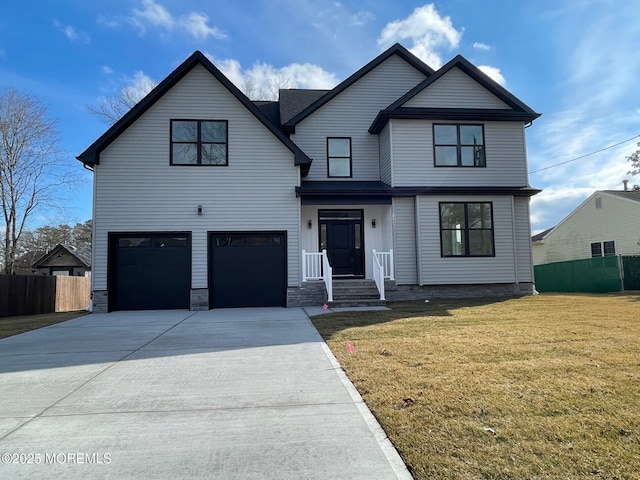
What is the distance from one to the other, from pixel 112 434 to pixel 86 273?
Result: 32.2 m

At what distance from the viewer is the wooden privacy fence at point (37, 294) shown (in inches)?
571

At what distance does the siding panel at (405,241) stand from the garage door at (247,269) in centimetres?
367

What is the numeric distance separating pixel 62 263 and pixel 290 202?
26.9 metres

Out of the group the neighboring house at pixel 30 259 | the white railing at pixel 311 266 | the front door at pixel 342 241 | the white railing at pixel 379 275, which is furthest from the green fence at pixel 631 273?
the neighboring house at pixel 30 259

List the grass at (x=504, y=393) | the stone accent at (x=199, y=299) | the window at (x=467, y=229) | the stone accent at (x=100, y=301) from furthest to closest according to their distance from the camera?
the window at (x=467, y=229)
the stone accent at (x=199, y=299)
the stone accent at (x=100, y=301)
the grass at (x=504, y=393)

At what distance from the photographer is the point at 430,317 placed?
355 inches

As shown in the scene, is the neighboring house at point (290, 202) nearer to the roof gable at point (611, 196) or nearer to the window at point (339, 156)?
the window at point (339, 156)

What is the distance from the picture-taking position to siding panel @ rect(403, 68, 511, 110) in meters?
13.9

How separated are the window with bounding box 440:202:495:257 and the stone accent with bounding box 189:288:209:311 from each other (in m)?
7.73

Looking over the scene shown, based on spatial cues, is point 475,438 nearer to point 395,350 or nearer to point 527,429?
point 527,429

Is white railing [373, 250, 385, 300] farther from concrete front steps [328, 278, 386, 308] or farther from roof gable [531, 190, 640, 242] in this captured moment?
roof gable [531, 190, 640, 242]

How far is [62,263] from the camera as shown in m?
31.9

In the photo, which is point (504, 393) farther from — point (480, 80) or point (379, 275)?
point (480, 80)

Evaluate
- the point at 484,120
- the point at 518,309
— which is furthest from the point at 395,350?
the point at 484,120
